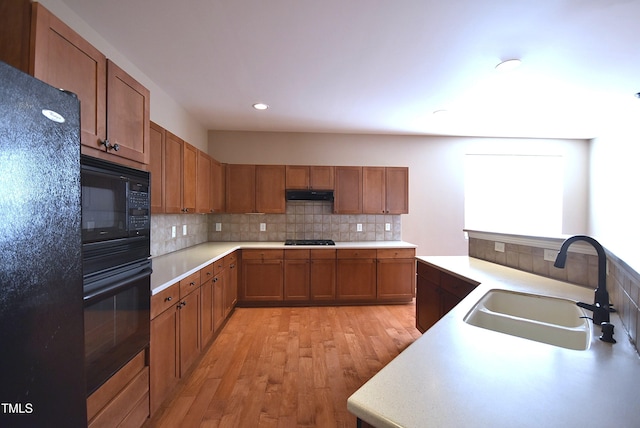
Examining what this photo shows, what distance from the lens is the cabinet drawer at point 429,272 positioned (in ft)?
8.05

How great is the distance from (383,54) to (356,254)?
248cm

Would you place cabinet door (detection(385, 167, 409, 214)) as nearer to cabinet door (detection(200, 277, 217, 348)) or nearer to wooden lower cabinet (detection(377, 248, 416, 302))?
wooden lower cabinet (detection(377, 248, 416, 302))

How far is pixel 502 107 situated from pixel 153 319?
411cm

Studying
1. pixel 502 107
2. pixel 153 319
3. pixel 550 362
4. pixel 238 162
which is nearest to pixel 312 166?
pixel 238 162

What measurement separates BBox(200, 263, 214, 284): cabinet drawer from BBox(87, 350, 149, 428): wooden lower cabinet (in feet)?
2.86

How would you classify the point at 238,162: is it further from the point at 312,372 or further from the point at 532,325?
the point at 532,325

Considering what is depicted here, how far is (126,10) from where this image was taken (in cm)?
169

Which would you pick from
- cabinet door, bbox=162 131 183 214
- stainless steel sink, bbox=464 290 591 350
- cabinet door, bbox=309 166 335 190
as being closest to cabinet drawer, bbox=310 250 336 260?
cabinet door, bbox=309 166 335 190

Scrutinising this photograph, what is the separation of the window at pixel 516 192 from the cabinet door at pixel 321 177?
2.47m

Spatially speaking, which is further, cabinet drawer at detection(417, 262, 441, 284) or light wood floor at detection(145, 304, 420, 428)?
cabinet drawer at detection(417, 262, 441, 284)

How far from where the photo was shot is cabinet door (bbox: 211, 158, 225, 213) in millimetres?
3551

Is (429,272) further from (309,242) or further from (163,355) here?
(163,355)

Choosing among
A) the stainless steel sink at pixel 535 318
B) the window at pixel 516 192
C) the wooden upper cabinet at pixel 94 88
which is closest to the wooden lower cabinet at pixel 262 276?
the wooden upper cabinet at pixel 94 88

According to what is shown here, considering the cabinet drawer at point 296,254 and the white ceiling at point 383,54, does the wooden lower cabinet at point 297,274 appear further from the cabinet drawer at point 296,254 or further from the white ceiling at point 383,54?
the white ceiling at point 383,54
